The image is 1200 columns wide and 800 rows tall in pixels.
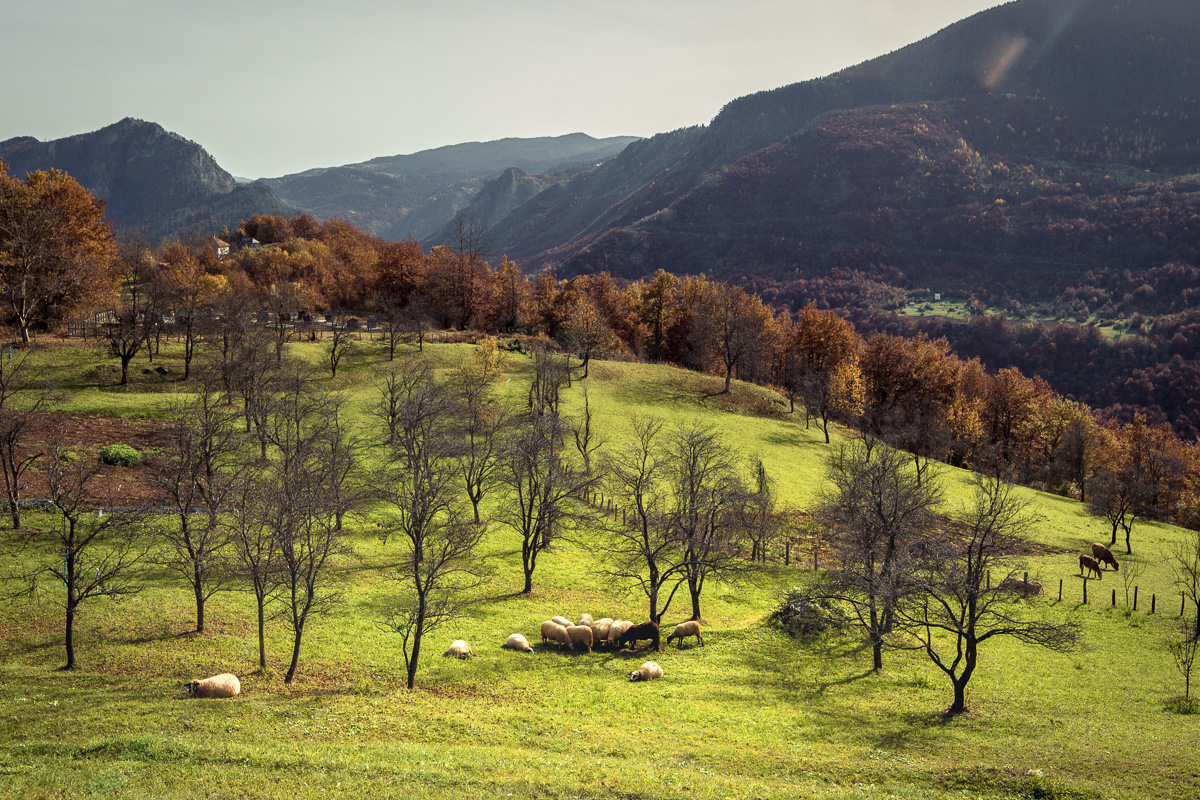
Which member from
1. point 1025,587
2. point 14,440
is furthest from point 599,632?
point 14,440

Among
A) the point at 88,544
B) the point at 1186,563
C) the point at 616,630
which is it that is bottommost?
the point at 616,630

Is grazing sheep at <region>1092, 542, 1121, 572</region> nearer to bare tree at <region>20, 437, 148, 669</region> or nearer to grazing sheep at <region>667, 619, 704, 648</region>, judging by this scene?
grazing sheep at <region>667, 619, 704, 648</region>

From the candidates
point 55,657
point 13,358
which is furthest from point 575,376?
point 55,657

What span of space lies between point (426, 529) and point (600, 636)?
1200cm

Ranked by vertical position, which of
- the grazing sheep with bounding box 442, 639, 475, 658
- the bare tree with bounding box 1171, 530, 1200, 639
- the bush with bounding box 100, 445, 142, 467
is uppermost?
the bush with bounding box 100, 445, 142, 467

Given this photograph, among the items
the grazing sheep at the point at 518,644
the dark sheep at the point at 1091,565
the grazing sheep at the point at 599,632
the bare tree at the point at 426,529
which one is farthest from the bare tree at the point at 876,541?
the dark sheep at the point at 1091,565

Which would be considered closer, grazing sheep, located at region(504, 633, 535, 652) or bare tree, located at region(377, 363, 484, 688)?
bare tree, located at region(377, 363, 484, 688)

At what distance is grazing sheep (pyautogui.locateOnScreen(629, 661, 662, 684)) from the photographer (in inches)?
1039

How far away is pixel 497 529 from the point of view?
152 feet

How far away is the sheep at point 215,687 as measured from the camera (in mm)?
20125

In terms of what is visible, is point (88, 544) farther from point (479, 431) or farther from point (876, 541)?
point (876, 541)

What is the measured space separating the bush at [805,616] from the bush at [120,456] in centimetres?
4233

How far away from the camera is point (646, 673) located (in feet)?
87.3

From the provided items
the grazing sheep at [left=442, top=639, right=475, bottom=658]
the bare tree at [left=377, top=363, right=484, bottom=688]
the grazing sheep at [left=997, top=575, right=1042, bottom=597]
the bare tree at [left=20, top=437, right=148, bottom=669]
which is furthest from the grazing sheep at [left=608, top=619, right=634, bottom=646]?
the grazing sheep at [left=997, top=575, right=1042, bottom=597]
